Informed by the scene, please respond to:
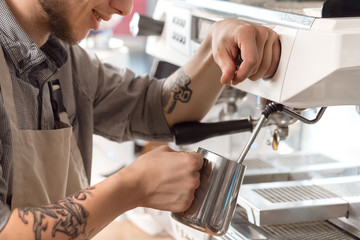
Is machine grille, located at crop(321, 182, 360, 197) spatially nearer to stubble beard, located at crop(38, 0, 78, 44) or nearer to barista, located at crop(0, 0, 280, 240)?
barista, located at crop(0, 0, 280, 240)

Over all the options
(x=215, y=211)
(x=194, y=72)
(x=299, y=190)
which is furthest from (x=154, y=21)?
(x=215, y=211)

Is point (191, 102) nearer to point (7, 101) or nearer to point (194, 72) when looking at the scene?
point (194, 72)

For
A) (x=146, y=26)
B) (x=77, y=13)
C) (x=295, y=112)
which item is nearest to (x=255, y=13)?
(x=295, y=112)

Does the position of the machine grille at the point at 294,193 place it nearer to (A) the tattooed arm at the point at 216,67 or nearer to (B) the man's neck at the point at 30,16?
(A) the tattooed arm at the point at 216,67

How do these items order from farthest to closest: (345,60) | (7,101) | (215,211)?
(7,101) < (215,211) < (345,60)

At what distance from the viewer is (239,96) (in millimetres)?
1193

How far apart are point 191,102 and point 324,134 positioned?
0.90 feet

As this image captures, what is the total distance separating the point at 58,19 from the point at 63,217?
34 cm

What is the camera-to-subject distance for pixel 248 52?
2.37 feet

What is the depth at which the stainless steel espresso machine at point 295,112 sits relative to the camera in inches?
26.0

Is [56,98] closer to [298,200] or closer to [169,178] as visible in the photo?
[169,178]

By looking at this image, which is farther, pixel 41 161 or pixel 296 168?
pixel 296 168

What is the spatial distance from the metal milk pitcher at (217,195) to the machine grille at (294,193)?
200mm

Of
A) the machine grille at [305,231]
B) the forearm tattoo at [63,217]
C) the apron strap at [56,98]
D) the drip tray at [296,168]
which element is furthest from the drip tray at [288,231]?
the apron strap at [56,98]
